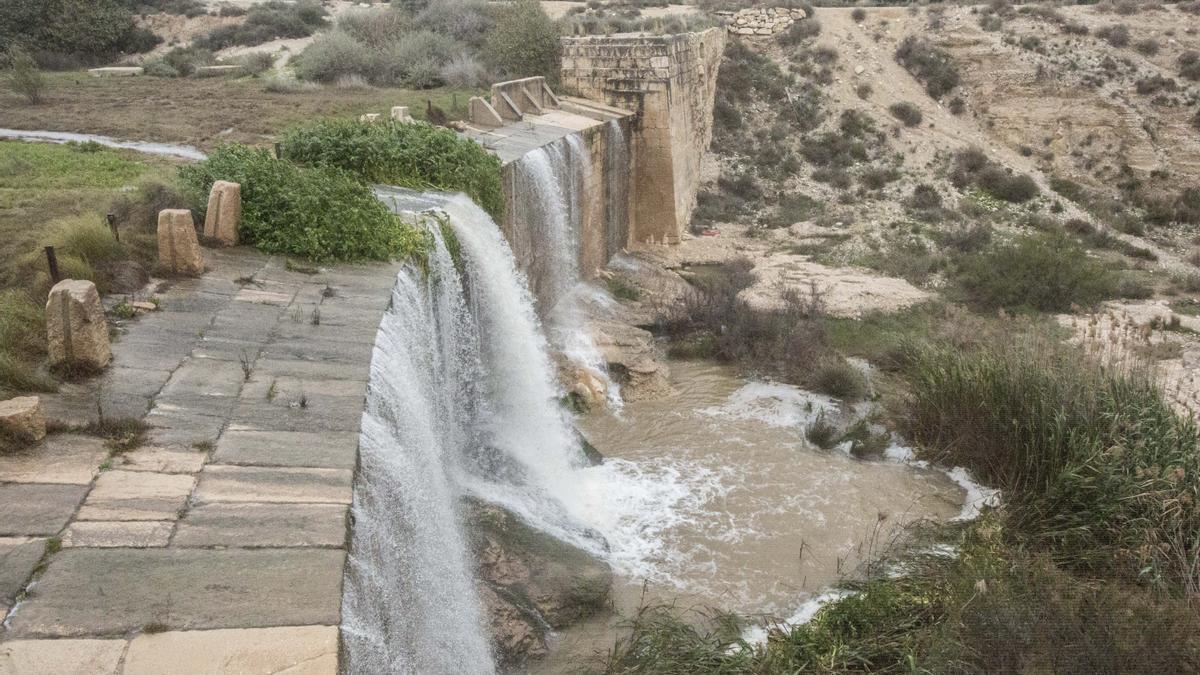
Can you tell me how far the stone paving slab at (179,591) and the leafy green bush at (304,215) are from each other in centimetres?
327

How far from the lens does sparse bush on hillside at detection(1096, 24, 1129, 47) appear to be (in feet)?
66.9

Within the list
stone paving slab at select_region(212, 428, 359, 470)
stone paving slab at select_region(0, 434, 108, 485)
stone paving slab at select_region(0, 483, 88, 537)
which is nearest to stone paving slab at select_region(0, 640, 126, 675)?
stone paving slab at select_region(0, 483, 88, 537)

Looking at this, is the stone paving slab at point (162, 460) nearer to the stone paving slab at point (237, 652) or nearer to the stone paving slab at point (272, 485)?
the stone paving slab at point (272, 485)

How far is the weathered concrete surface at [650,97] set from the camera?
531 inches

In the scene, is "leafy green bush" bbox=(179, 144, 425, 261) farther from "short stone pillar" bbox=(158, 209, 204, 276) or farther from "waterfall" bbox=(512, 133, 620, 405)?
"waterfall" bbox=(512, 133, 620, 405)

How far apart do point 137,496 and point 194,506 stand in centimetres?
23

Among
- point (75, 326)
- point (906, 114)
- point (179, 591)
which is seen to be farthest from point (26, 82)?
point (906, 114)

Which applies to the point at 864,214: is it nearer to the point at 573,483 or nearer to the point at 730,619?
the point at 573,483

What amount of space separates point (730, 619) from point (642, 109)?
33.4 feet

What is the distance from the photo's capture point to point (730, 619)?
A: 512 centimetres

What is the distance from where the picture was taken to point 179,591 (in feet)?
9.25

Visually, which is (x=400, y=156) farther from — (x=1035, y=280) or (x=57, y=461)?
(x=1035, y=280)

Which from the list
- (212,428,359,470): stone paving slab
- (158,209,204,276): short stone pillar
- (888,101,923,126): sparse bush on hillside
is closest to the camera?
(212,428,359,470): stone paving slab

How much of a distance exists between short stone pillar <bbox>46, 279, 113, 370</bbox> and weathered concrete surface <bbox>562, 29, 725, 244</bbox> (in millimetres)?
10677
